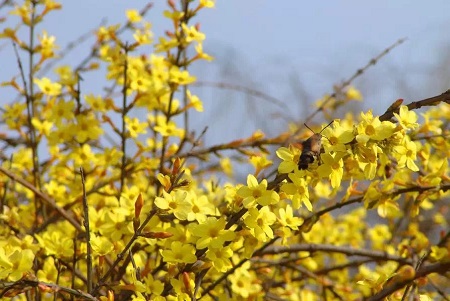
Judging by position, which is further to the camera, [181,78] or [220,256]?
[181,78]

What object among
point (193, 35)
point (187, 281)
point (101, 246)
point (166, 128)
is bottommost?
point (187, 281)

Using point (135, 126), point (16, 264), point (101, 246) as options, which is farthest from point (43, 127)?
point (16, 264)

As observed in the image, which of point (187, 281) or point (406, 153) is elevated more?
point (406, 153)

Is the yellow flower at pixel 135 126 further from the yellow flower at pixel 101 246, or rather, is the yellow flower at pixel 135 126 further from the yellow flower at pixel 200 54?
the yellow flower at pixel 101 246

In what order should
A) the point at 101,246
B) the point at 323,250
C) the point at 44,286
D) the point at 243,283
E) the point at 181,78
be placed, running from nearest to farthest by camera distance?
the point at 44,286 < the point at 101,246 < the point at 243,283 < the point at 323,250 < the point at 181,78

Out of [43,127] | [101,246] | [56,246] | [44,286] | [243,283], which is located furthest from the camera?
[43,127]

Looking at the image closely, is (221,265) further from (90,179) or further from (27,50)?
(27,50)

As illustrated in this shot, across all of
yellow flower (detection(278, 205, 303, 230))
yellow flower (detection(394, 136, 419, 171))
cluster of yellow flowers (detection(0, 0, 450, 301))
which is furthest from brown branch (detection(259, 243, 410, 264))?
yellow flower (detection(394, 136, 419, 171))

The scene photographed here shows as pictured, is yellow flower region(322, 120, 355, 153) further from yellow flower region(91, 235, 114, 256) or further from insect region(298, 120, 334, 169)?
yellow flower region(91, 235, 114, 256)

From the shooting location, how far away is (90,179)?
2229 millimetres

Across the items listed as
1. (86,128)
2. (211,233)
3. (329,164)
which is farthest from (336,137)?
(86,128)

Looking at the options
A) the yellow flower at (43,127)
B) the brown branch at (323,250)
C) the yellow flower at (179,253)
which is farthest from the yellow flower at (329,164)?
the yellow flower at (43,127)

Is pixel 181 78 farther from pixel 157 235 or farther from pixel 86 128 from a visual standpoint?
pixel 157 235

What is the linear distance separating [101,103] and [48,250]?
0.71m
